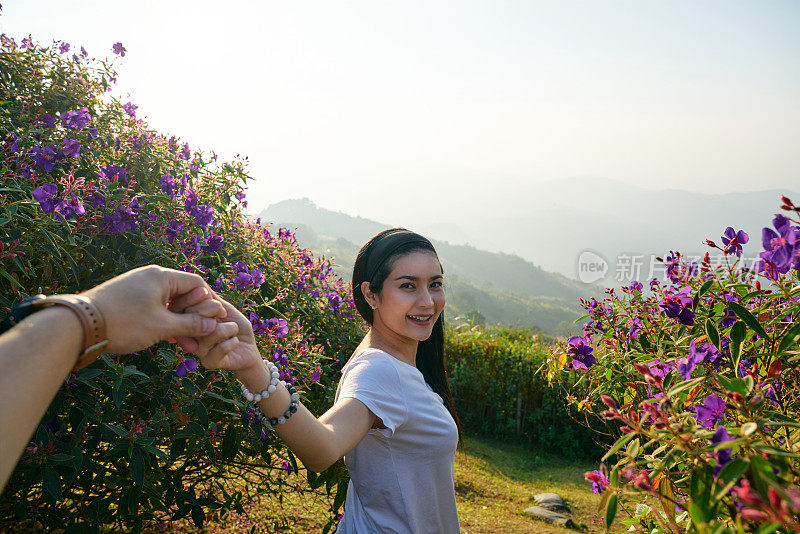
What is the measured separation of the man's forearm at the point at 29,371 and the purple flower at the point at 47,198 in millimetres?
1224

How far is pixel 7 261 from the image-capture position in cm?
181

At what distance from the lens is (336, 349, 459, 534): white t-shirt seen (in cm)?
175

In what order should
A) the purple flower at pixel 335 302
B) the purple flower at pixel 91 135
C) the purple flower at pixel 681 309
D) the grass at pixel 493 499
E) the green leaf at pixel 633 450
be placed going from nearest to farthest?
the green leaf at pixel 633 450 < the purple flower at pixel 681 309 < the purple flower at pixel 91 135 < the purple flower at pixel 335 302 < the grass at pixel 493 499

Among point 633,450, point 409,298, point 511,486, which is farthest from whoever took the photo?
point 511,486

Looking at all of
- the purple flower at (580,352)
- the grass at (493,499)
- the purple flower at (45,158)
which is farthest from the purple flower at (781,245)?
the grass at (493,499)

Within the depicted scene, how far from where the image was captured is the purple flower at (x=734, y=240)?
1.42m

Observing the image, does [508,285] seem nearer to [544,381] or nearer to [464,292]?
[464,292]

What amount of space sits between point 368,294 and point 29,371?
1576 millimetres

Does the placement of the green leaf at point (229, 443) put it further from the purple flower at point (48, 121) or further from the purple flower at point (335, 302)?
the purple flower at point (48, 121)

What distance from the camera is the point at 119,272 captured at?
203 centimetres

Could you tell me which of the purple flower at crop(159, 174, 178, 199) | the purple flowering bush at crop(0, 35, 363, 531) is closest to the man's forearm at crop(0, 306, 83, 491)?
the purple flowering bush at crop(0, 35, 363, 531)

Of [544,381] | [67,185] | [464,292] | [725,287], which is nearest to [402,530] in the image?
[725,287]

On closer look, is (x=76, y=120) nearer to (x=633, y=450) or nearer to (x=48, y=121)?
(x=48, y=121)

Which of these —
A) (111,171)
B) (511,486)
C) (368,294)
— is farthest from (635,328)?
(511,486)
